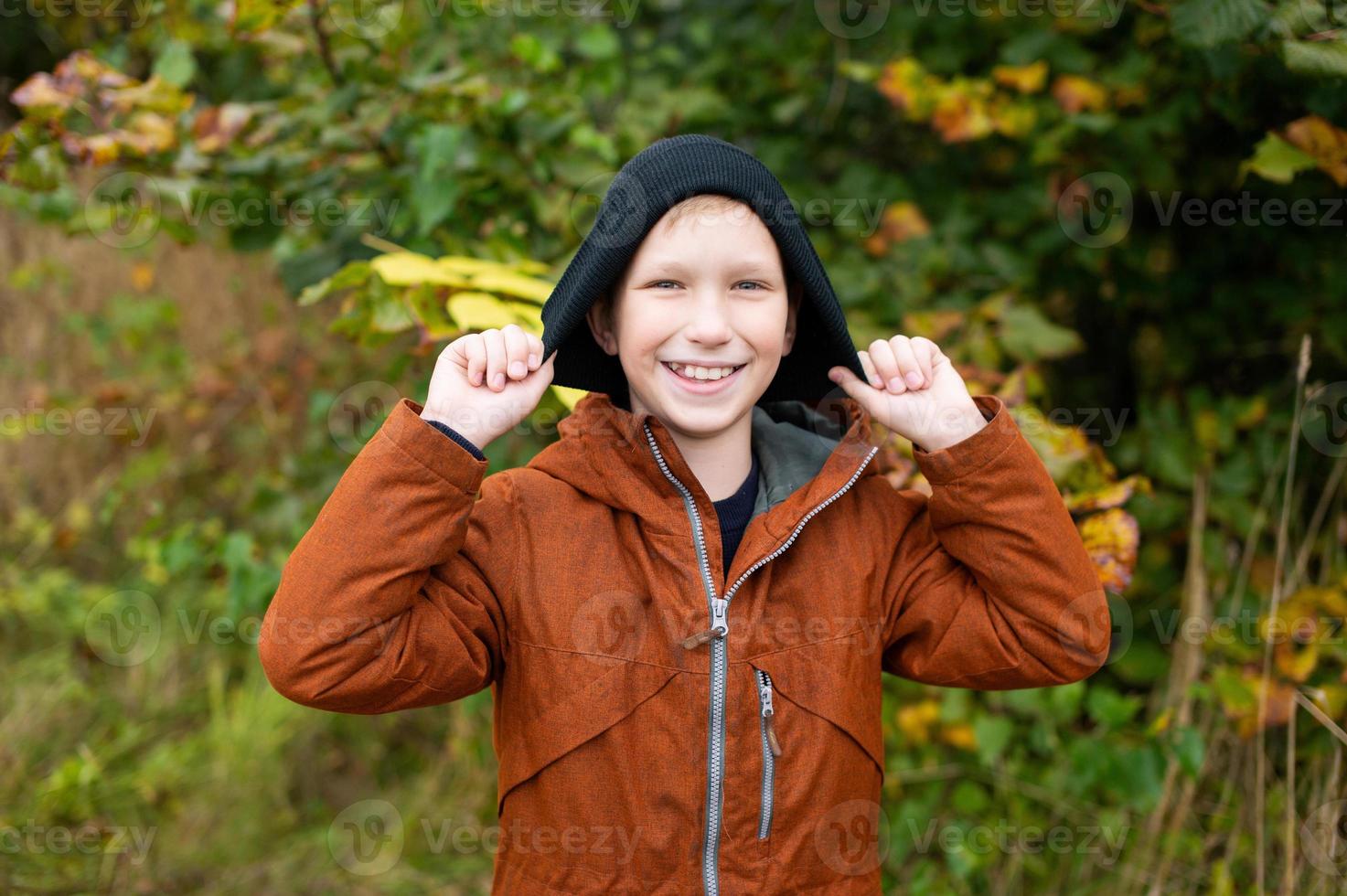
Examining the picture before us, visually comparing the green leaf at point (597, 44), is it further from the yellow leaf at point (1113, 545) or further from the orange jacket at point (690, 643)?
the yellow leaf at point (1113, 545)

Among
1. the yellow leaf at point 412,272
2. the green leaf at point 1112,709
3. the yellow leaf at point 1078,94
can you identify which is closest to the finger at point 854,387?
the yellow leaf at point 412,272

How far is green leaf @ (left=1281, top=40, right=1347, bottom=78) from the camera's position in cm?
178

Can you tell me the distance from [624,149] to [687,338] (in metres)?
1.38

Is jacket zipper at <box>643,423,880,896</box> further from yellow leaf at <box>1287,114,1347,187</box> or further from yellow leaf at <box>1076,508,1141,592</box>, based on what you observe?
yellow leaf at <box>1287,114,1347,187</box>

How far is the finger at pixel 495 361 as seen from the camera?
59.4 inches

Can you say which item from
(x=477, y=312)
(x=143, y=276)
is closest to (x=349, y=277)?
(x=477, y=312)

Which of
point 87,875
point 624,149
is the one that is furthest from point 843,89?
point 87,875

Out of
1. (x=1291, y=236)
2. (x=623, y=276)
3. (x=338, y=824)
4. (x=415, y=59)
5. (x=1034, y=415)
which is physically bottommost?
(x=338, y=824)

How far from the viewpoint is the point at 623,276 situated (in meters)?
1.59

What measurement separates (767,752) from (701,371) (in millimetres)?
572

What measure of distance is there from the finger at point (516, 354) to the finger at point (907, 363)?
1.89ft

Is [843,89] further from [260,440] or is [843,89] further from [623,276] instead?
[260,440]

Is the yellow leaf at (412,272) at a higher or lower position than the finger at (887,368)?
higher

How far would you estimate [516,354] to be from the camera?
5.01 feet
